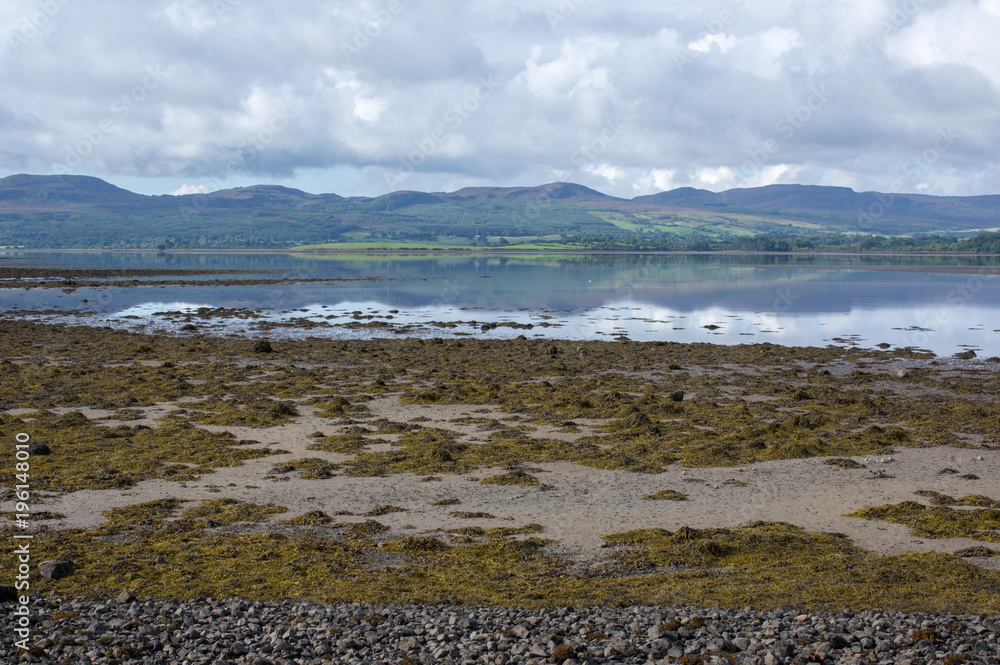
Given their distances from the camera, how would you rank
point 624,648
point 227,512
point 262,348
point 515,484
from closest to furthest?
point 624,648, point 227,512, point 515,484, point 262,348

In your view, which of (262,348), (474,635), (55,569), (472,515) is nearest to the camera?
(474,635)

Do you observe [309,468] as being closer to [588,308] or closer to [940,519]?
[940,519]

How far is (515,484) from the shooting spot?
13977 mm

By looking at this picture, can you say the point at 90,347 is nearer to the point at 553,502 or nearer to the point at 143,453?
the point at 143,453

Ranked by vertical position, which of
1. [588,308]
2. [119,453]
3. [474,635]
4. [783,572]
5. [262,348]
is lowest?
[783,572]

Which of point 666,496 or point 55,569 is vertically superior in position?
point 55,569

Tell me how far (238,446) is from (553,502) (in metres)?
7.12

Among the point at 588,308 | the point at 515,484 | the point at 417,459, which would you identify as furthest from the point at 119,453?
the point at 588,308

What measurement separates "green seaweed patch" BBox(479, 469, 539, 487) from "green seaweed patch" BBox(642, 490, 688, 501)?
2004 millimetres

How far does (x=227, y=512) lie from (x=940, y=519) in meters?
10.7

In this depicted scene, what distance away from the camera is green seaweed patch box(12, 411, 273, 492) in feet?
44.8

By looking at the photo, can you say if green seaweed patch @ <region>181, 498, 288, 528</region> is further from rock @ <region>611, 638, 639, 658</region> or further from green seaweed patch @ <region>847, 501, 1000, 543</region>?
green seaweed patch @ <region>847, 501, 1000, 543</region>

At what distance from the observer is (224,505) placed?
12438 mm

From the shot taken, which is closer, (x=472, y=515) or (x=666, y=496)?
(x=472, y=515)
